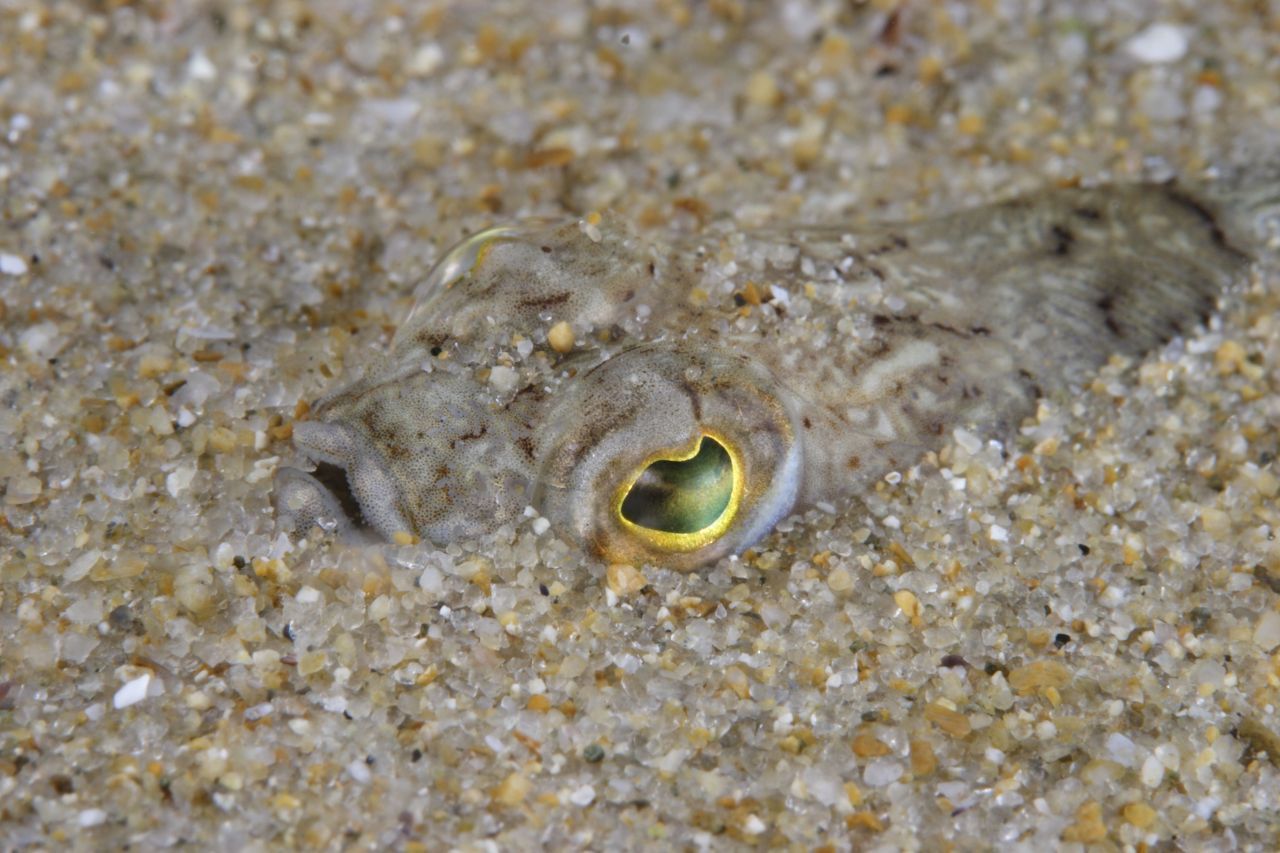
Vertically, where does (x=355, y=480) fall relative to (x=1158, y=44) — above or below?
below

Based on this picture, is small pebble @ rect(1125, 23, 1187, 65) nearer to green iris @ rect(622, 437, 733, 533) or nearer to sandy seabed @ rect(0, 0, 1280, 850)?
sandy seabed @ rect(0, 0, 1280, 850)

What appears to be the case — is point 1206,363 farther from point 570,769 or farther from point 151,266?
point 151,266

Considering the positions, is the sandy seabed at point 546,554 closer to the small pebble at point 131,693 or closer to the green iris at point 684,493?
the small pebble at point 131,693

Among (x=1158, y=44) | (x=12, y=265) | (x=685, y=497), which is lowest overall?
(x=685, y=497)

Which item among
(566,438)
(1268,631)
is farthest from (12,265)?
(1268,631)

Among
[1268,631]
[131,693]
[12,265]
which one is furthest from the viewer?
[12,265]

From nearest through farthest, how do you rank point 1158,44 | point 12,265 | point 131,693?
point 131,693 → point 12,265 → point 1158,44

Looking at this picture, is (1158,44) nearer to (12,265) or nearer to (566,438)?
(566,438)
